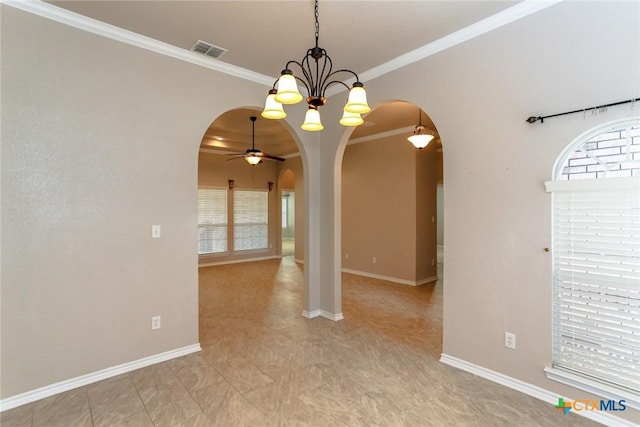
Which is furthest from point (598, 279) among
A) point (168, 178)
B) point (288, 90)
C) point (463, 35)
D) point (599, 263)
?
point (168, 178)

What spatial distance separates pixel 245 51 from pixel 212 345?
10.1 feet

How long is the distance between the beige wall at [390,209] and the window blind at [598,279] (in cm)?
368

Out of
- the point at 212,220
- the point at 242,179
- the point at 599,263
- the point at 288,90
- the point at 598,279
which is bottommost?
the point at 598,279

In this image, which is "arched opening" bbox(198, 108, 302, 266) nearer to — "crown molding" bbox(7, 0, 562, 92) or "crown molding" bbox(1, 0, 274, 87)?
"crown molding" bbox(1, 0, 274, 87)

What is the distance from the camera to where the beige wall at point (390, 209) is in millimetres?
6016

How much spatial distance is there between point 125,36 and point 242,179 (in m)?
5.83

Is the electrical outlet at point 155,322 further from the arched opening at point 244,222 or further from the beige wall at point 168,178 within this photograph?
the arched opening at point 244,222

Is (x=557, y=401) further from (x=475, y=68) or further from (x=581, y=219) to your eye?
(x=475, y=68)

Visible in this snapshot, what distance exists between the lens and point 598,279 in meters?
2.11

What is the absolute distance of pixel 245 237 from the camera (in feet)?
28.5

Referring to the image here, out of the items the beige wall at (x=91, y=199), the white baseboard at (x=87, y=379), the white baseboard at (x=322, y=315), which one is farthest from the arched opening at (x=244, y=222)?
the beige wall at (x=91, y=199)

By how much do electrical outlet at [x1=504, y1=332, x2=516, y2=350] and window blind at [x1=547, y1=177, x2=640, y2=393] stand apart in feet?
0.87

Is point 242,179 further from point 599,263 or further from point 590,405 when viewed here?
point 590,405

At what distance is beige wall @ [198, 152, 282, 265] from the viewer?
7863 mm
